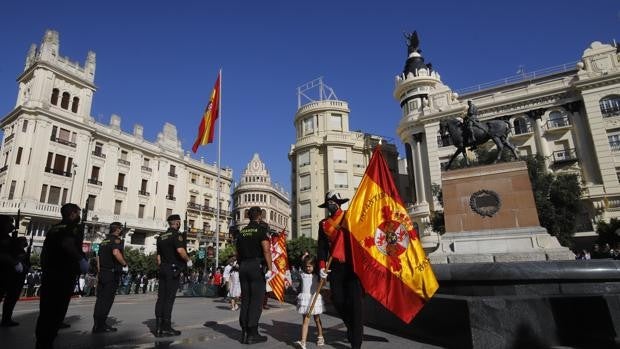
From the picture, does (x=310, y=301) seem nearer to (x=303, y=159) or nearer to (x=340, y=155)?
(x=340, y=155)

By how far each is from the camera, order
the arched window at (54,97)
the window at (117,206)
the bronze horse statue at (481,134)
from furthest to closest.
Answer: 1. the window at (117,206)
2. the arched window at (54,97)
3. the bronze horse statue at (481,134)

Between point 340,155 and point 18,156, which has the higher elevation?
point 340,155

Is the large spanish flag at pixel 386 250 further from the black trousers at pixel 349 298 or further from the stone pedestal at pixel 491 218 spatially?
the stone pedestal at pixel 491 218

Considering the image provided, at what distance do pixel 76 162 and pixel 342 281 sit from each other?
135ft

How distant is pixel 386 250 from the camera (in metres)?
5.23

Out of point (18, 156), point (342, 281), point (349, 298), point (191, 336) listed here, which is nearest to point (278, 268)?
point (191, 336)

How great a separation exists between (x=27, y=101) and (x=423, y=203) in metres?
38.9

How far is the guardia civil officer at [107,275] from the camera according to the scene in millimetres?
6160

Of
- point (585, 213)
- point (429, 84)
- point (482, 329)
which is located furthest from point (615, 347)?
point (429, 84)

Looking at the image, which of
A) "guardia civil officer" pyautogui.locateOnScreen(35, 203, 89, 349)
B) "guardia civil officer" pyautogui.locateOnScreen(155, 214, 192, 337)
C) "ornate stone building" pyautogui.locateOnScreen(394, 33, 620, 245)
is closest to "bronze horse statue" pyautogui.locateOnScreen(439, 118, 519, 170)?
"guardia civil officer" pyautogui.locateOnScreen(155, 214, 192, 337)

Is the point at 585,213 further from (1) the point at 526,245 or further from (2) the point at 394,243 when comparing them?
(2) the point at 394,243

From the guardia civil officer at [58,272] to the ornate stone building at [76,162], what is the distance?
2844 cm

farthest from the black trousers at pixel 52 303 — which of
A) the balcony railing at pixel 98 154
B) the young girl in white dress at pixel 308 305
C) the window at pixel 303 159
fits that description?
the window at pixel 303 159

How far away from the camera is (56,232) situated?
4879mm
